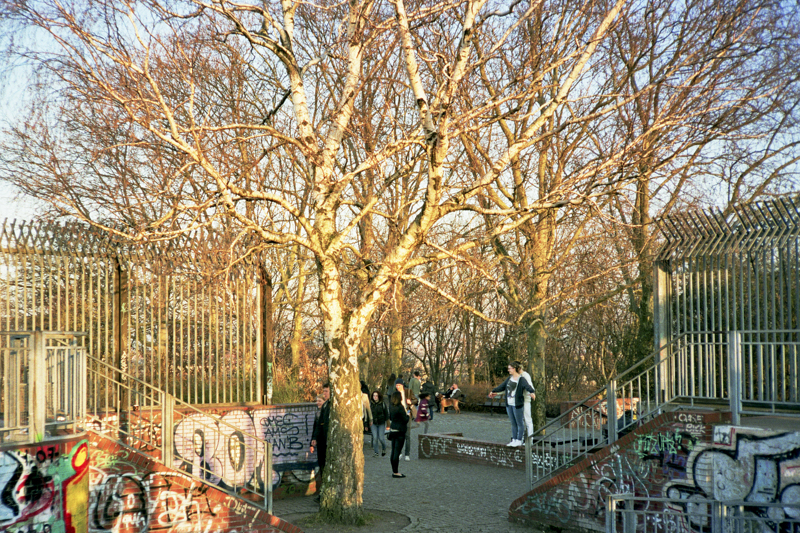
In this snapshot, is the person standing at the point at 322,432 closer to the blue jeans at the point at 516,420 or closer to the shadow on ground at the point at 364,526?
the shadow on ground at the point at 364,526

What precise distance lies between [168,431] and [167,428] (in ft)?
0.16

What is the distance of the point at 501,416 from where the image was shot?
1168 inches

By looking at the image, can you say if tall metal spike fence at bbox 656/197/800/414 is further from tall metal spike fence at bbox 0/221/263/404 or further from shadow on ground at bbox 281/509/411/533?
tall metal spike fence at bbox 0/221/263/404

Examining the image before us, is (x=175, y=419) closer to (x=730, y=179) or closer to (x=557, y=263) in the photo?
(x=557, y=263)

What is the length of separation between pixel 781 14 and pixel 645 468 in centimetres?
847

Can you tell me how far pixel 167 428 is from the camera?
34.7 ft

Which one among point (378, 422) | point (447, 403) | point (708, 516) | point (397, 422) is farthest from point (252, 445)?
point (447, 403)

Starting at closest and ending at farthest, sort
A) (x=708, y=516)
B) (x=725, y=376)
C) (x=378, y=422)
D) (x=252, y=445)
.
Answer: (x=708, y=516) < (x=725, y=376) < (x=252, y=445) < (x=378, y=422)

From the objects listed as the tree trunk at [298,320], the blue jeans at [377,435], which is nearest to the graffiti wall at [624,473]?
the blue jeans at [377,435]

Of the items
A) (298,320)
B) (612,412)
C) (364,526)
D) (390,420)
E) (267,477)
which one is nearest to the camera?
(267,477)

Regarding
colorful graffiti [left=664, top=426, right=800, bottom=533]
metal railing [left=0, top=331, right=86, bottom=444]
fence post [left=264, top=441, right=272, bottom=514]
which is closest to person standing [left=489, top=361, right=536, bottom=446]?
colorful graffiti [left=664, top=426, right=800, bottom=533]

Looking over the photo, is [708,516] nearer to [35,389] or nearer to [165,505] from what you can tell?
[165,505]

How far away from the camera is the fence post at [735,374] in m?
8.13

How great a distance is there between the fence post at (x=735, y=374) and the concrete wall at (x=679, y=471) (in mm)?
190
